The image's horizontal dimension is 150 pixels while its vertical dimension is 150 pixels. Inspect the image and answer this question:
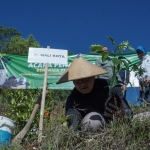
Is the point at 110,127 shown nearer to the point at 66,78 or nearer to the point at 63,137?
the point at 63,137

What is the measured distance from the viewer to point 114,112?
6.93 ft

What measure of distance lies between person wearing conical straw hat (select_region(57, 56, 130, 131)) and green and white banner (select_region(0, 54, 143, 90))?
3.70m

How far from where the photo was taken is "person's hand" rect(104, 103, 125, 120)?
1.99m

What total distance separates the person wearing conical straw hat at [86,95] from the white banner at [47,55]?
1.46 ft

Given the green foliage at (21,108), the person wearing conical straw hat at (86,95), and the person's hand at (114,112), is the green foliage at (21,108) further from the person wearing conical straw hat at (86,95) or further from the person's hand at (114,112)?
the person's hand at (114,112)

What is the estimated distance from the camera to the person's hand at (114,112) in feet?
6.54

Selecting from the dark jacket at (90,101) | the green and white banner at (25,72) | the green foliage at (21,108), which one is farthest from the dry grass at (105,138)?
the green and white banner at (25,72)

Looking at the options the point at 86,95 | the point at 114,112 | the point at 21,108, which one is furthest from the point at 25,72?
the point at 114,112

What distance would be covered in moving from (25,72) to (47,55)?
3569 mm

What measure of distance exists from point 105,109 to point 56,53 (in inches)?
35.5

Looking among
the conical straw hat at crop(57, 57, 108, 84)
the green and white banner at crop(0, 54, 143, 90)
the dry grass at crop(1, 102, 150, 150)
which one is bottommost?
the dry grass at crop(1, 102, 150, 150)

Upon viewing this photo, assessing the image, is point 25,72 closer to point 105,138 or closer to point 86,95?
point 86,95

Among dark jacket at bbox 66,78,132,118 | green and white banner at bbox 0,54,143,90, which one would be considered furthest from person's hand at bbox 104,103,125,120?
green and white banner at bbox 0,54,143,90

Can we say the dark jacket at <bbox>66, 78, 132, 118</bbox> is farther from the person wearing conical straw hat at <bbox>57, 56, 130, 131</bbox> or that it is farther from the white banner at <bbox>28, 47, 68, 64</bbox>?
the white banner at <bbox>28, 47, 68, 64</bbox>
